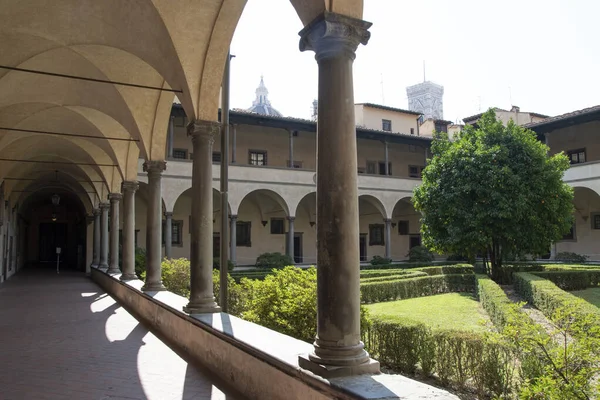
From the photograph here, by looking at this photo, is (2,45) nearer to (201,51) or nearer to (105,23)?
(105,23)

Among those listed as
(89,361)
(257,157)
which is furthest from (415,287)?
(257,157)

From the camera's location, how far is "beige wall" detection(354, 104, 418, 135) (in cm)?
3328

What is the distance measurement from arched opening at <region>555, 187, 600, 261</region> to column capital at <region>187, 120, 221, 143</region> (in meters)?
25.1

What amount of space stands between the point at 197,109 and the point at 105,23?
7.31ft

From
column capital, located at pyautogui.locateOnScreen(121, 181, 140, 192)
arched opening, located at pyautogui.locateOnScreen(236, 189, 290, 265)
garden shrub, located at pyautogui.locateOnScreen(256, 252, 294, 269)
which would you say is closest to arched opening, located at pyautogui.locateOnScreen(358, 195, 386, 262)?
arched opening, located at pyautogui.locateOnScreen(236, 189, 290, 265)

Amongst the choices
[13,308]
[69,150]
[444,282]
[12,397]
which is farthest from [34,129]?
[444,282]

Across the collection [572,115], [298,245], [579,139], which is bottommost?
[298,245]

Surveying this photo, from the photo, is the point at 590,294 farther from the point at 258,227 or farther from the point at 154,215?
the point at 258,227

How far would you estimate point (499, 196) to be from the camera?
646 inches

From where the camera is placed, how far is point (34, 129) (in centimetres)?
1357

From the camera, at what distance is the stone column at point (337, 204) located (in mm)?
3570

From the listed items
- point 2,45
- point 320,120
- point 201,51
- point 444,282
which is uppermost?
point 2,45

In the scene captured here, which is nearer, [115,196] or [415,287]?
[415,287]

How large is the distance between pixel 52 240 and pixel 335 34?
39949mm
